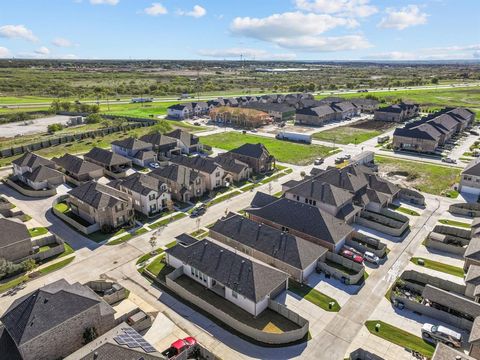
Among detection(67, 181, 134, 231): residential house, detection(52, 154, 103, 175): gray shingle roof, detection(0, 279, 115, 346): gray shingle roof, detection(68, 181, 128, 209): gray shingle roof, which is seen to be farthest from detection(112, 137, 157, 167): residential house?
detection(0, 279, 115, 346): gray shingle roof

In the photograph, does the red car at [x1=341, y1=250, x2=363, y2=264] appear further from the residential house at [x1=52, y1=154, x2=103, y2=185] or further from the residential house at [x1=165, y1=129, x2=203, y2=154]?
the residential house at [x1=165, y1=129, x2=203, y2=154]

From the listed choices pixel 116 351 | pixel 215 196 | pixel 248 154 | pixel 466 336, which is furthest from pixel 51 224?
pixel 466 336

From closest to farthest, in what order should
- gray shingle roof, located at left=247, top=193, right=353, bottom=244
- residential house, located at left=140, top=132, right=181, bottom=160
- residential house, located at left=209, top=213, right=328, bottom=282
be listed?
residential house, located at left=209, top=213, right=328, bottom=282
gray shingle roof, located at left=247, top=193, right=353, bottom=244
residential house, located at left=140, top=132, right=181, bottom=160

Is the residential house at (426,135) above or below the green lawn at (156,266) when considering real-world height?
above

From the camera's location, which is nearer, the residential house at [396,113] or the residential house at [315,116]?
the residential house at [315,116]

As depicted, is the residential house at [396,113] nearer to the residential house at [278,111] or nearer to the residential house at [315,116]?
the residential house at [315,116]

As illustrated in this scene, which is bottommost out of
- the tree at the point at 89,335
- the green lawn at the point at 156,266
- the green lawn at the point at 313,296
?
the green lawn at the point at 313,296

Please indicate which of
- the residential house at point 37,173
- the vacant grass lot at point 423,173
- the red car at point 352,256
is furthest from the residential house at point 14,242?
the vacant grass lot at point 423,173
